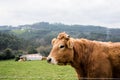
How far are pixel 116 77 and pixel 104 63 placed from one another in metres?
0.63

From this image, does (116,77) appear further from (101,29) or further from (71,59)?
(101,29)

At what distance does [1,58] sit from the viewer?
2050 inches

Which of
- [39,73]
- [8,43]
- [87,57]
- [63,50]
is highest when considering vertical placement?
Answer: [63,50]

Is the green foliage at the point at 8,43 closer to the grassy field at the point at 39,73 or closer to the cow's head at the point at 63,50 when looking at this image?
the grassy field at the point at 39,73

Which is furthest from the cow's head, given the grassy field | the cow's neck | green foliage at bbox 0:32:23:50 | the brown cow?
green foliage at bbox 0:32:23:50

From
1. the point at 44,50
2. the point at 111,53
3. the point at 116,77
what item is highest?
the point at 111,53

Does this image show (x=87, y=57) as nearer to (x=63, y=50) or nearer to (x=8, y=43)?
(x=63, y=50)

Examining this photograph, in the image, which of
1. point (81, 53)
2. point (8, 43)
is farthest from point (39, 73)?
point (8, 43)

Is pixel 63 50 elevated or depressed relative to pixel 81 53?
elevated

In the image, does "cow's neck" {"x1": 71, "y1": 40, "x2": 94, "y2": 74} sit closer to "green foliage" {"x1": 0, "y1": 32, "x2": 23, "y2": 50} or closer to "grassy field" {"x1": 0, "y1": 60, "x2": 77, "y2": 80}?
"grassy field" {"x1": 0, "y1": 60, "x2": 77, "y2": 80}

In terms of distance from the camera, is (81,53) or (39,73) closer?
(81,53)

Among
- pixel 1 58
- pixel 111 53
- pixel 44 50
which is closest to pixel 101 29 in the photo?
pixel 44 50

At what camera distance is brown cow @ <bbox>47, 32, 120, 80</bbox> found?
399 inches

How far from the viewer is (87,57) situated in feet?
34.1
